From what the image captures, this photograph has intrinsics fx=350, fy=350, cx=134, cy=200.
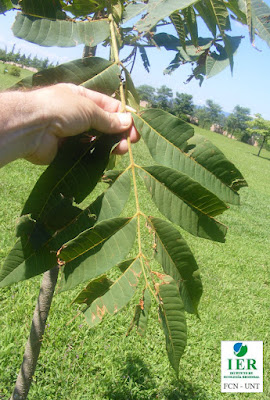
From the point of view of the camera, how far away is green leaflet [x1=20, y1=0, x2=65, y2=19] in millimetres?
739

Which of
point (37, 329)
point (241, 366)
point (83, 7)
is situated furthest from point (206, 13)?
point (241, 366)

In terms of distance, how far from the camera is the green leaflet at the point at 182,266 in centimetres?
65

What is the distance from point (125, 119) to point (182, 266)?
1.04 feet

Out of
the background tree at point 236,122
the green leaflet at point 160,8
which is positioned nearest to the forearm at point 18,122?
the green leaflet at point 160,8

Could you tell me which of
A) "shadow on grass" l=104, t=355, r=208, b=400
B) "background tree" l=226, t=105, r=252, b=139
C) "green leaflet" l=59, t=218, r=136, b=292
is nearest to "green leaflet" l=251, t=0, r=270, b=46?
"green leaflet" l=59, t=218, r=136, b=292

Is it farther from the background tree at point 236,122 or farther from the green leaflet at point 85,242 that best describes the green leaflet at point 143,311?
the background tree at point 236,122

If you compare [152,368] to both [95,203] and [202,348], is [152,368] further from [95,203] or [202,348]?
[95,203]

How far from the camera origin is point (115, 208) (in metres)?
0.67

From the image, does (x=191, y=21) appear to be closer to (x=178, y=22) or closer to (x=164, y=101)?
(x=178, y=22)

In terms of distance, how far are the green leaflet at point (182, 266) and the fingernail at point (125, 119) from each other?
0.22m

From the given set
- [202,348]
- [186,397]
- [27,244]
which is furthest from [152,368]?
[27,244]

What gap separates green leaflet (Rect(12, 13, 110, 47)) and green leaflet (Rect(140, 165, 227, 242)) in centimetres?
35

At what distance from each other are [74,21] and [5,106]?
0.28m

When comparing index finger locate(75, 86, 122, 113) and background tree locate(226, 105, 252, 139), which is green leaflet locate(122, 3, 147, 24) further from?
background tree locate(226, 105, 252, 139)
